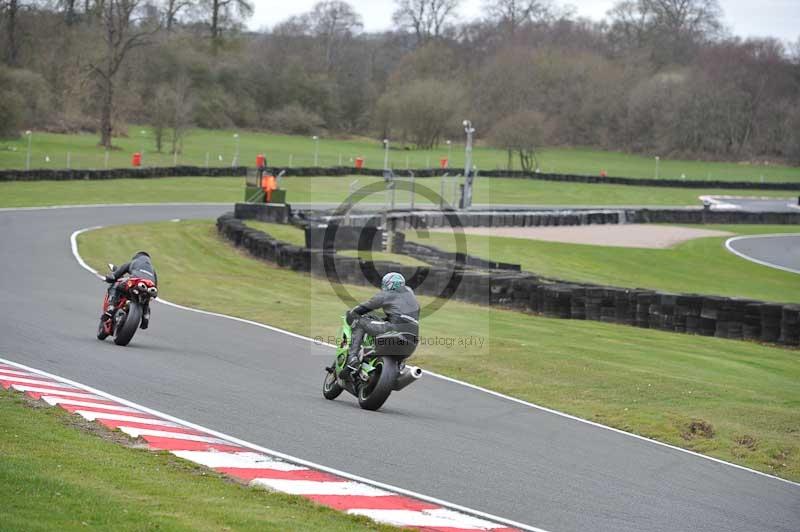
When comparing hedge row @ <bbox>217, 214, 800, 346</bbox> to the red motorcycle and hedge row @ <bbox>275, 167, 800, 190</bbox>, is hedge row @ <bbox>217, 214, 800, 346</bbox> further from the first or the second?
hedge row @ <bbox>275, 167, 800, 190</bbox>

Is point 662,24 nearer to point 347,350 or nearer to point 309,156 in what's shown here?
point 309,156

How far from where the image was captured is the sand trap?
39.5 meters

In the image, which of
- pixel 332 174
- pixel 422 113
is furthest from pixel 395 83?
pixel 332 174

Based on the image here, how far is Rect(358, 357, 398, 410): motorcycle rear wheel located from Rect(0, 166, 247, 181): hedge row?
36.3 m

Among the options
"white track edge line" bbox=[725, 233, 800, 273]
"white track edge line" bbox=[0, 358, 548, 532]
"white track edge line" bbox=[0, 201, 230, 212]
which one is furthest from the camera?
"white track edge line" bbox=[0, 201, 230, 212]

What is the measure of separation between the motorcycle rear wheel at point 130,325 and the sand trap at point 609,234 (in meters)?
25.7

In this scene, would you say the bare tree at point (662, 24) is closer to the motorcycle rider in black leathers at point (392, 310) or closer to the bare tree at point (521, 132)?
the bare tree at point (521, 132)

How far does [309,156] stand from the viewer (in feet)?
254

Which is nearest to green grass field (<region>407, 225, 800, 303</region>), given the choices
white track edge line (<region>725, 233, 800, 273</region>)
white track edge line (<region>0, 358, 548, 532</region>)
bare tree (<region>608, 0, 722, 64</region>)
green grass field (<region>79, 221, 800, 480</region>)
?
white track edge line (<region>725, 233, 800, 273</region>)

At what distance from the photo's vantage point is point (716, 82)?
10644cm

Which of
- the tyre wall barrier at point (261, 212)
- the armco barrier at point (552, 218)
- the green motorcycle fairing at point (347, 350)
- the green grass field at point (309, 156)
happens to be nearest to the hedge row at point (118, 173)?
the green grass field at point (309, 156)

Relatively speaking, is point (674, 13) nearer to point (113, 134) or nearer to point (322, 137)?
point (322, 137)

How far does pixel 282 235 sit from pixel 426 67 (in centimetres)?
8327

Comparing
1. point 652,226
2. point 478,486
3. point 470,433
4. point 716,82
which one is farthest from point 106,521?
point 716,82
